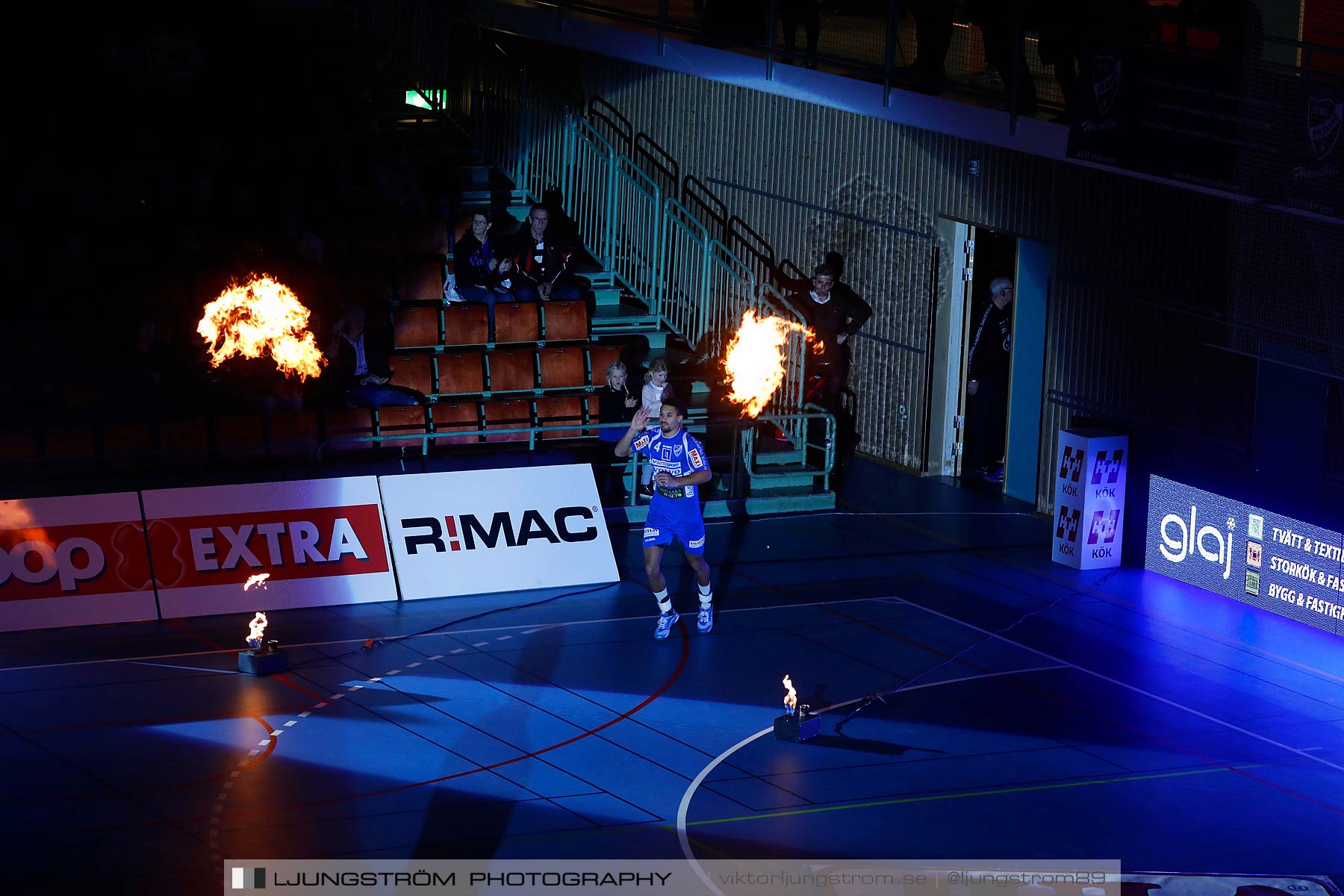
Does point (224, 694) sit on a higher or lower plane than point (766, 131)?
lower

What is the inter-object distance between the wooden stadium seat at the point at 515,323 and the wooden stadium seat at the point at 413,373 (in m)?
1.32

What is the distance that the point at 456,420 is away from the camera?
18719 millimetres

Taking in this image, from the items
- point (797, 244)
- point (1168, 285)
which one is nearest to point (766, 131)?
point (797, 244)

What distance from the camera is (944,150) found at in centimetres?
1939

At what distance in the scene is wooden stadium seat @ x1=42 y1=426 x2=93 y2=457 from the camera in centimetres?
1633

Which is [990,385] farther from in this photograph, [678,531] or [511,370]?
[678,531]

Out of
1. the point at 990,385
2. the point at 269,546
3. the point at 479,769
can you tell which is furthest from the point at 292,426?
the point at 990,385

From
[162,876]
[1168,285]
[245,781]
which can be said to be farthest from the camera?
[1168,285]

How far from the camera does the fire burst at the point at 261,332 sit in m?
18.3

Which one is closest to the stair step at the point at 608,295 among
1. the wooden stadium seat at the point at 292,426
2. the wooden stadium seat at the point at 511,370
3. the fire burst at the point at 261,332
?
the wooden stadium seat at the point at 511,370

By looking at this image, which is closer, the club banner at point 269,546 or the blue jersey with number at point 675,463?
the blue jersey with number at point 675,463

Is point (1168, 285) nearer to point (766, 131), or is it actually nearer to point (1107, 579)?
point (1107, 579)

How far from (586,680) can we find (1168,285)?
7687mm

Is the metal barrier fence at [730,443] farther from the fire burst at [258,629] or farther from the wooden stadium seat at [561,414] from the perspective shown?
the fire burst at [258,629]
